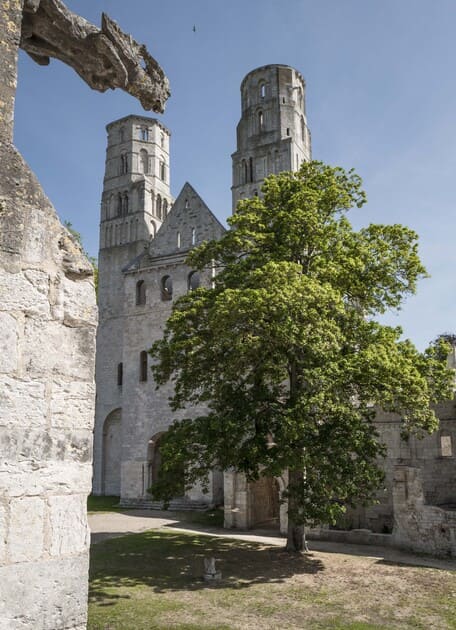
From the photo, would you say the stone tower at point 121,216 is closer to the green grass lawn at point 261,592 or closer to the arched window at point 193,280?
the arched window at point 193,280

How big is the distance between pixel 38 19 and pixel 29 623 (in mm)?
3380

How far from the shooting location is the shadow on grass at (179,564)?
12.9 meters

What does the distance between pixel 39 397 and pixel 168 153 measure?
145 feet

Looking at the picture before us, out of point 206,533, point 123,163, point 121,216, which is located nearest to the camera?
point 206,533

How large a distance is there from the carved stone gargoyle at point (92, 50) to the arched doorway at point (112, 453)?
105ft

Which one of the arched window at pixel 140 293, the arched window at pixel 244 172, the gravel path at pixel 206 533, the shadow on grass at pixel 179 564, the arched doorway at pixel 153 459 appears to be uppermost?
the arched window at pixel 244 172

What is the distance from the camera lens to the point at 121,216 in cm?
3975

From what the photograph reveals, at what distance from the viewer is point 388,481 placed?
69.3 ft

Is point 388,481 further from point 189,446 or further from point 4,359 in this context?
point 4,359

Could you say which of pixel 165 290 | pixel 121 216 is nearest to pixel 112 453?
pixel 165 290

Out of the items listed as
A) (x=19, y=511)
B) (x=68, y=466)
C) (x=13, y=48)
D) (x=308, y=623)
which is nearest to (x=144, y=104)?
(x=13, y=48)

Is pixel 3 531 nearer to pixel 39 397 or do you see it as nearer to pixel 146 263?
pixel 39 397

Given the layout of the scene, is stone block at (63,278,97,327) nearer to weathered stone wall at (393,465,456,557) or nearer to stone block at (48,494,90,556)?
stone block at (48,494,90,556)

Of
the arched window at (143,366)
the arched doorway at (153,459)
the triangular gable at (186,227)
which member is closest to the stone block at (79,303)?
the arched doorway at (153,459)
